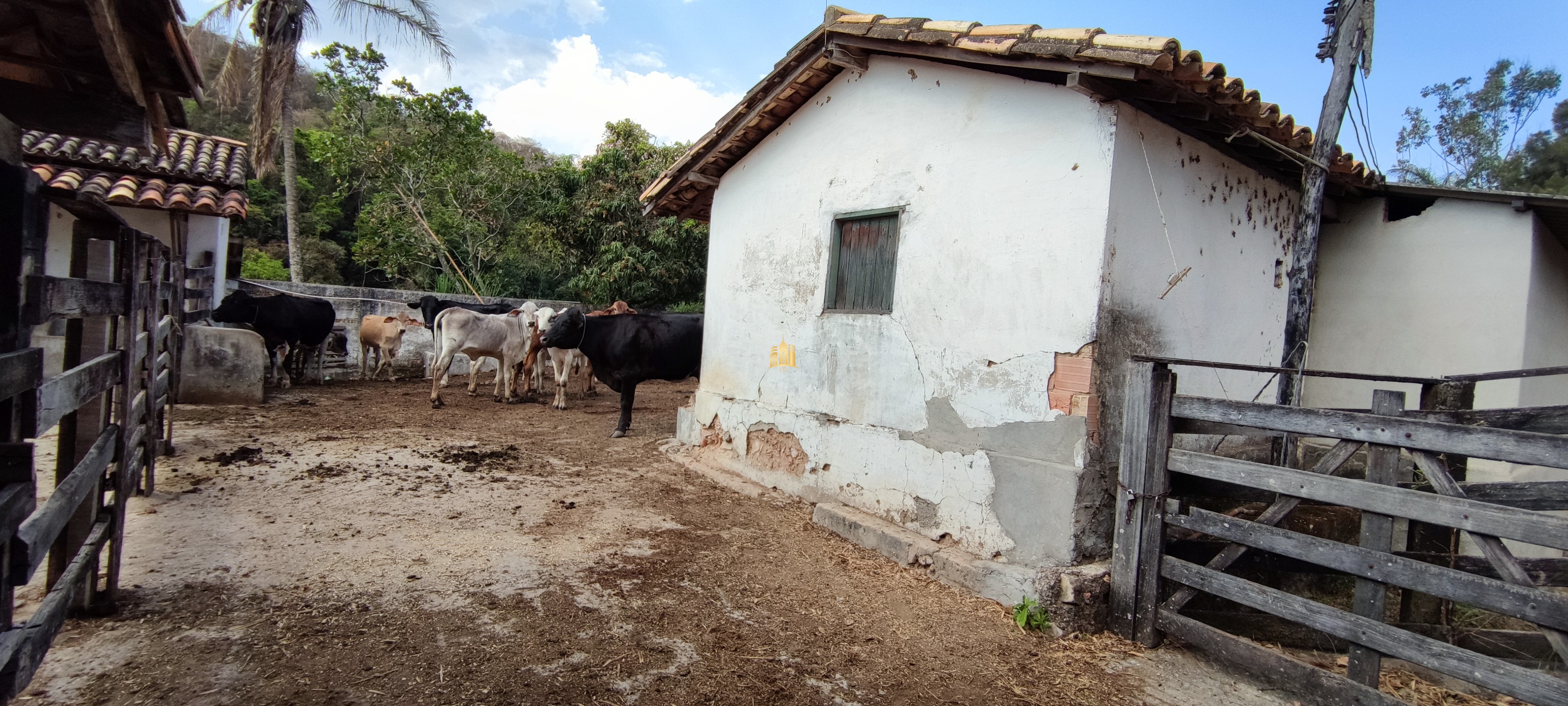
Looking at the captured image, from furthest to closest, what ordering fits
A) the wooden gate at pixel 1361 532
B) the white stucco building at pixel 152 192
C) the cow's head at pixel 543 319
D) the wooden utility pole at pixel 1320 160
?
the cow's head at pixel 543 319, the white stucco building at pixel 152 192, the wooden utility pole at pixel 1320 160, the wooden gate at pixel 1361 532

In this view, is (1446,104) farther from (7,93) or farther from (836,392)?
(7,93)

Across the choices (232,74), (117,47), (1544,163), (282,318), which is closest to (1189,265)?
(117,47)

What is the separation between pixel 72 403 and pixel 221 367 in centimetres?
776

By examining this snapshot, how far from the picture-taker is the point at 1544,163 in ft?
78.6

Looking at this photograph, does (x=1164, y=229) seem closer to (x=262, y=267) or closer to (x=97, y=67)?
(x=97, y=67)

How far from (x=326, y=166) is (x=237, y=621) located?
906 inches

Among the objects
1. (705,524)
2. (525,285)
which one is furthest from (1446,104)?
(705,524)

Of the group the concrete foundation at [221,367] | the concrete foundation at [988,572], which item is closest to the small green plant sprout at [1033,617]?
the concrete foundation at [988,572]

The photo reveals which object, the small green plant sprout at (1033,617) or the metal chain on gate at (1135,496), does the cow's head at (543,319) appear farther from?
the metal chain on gate at (1135,496)

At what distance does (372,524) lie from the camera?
500 centimetres

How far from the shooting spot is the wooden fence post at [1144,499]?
3.86 m

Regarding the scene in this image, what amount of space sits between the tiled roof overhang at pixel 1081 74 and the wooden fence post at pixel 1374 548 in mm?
1961

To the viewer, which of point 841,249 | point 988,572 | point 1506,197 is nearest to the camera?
point 988,572

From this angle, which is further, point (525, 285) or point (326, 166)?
point (326, 166)
